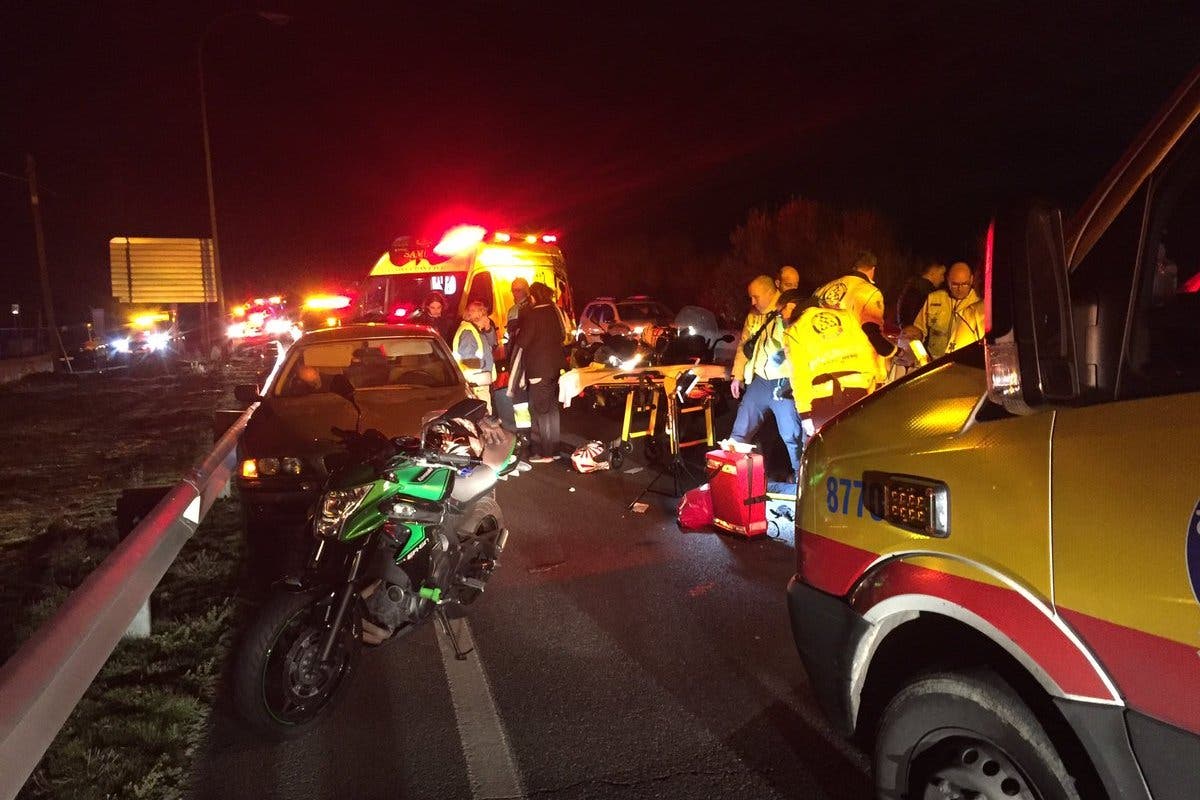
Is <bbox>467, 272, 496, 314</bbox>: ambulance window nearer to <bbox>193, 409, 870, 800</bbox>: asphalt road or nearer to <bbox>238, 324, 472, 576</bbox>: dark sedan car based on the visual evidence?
<bbox>238, 324, 472, 576</bbox>: dark sedan car

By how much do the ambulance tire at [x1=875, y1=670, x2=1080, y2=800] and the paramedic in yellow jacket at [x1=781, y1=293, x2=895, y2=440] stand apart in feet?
12.8

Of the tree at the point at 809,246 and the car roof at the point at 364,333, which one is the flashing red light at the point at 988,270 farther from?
the tree at the point at 809,246

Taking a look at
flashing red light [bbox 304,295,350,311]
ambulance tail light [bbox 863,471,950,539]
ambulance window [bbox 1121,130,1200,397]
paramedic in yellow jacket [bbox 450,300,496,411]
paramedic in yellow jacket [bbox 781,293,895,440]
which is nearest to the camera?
ambulance window [bbox 1121,130,1200,397]

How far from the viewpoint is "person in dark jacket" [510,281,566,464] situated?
31.6 feet

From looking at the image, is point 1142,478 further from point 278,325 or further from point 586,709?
point 278,325

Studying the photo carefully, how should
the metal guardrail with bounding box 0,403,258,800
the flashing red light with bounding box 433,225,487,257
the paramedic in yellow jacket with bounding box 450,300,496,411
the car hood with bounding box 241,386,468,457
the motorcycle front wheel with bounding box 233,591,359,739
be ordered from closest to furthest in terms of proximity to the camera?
the metal guardrail with bounding box 0,403,258,800 < the motorcycle front wheel with bounding box 233,591,359,739 < the car hood with bounding box 241,386,468,457 < the paramedic in yellow jacket with bounding box 450,300,496,411 < the flashing red light with bounding box 433,225,487,257

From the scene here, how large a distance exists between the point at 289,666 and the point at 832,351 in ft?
13.3

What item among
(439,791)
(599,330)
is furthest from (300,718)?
(599,330)

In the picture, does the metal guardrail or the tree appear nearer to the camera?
the metal guardrail

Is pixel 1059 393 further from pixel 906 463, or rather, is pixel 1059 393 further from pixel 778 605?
pixel 778 605

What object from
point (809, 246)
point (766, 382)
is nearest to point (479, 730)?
point (766, 382)

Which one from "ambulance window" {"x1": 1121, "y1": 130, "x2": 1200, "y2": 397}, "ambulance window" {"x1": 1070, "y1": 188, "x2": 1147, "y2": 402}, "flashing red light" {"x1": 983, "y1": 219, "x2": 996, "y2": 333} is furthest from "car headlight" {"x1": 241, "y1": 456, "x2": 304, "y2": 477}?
"ambulance window" {"x1": 1121, "y1": 130, "x2": 1200, "y2": 397}

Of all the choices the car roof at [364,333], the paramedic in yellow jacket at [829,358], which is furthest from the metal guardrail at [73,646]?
the paramedic in yellow jacket at [829,358]

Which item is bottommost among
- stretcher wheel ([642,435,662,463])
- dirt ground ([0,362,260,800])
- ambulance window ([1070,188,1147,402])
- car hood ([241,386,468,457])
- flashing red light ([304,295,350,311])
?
dirt ground ([0,362,260,800])
